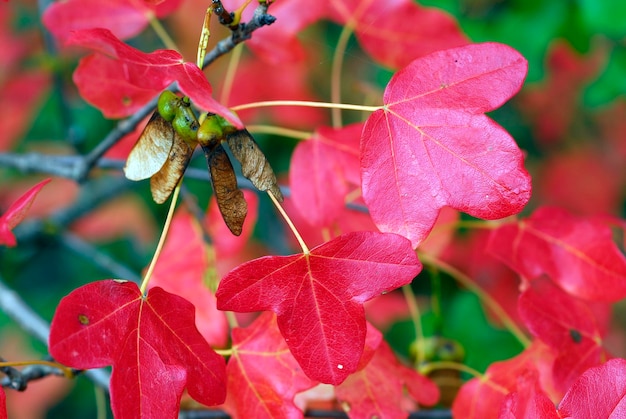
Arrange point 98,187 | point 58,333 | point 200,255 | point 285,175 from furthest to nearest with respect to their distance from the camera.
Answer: point 285,175
point 98,187
point 200,255
point 58,333

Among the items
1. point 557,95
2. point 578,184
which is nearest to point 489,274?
point 578,184

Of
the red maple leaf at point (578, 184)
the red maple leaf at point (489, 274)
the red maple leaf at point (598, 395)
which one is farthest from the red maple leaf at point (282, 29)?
the red maple leaf at point (578, 184)

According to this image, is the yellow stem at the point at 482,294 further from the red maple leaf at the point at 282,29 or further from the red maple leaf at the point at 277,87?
the red maple leaf at the point at 277,87

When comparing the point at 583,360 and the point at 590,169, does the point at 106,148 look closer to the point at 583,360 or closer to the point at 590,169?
the point at 583,360

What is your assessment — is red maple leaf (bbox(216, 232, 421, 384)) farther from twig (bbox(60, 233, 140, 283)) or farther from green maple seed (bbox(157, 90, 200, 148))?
twig (bbox(60, 233, 140, 283))

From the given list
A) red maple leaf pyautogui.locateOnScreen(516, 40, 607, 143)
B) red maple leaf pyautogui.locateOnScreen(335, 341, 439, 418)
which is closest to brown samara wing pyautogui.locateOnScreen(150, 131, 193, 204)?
red maple leaf pyautogui.locateOnScreen(335, 341, 439, 418)

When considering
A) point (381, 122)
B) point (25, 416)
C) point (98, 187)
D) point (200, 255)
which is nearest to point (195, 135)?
point (381, 122)
